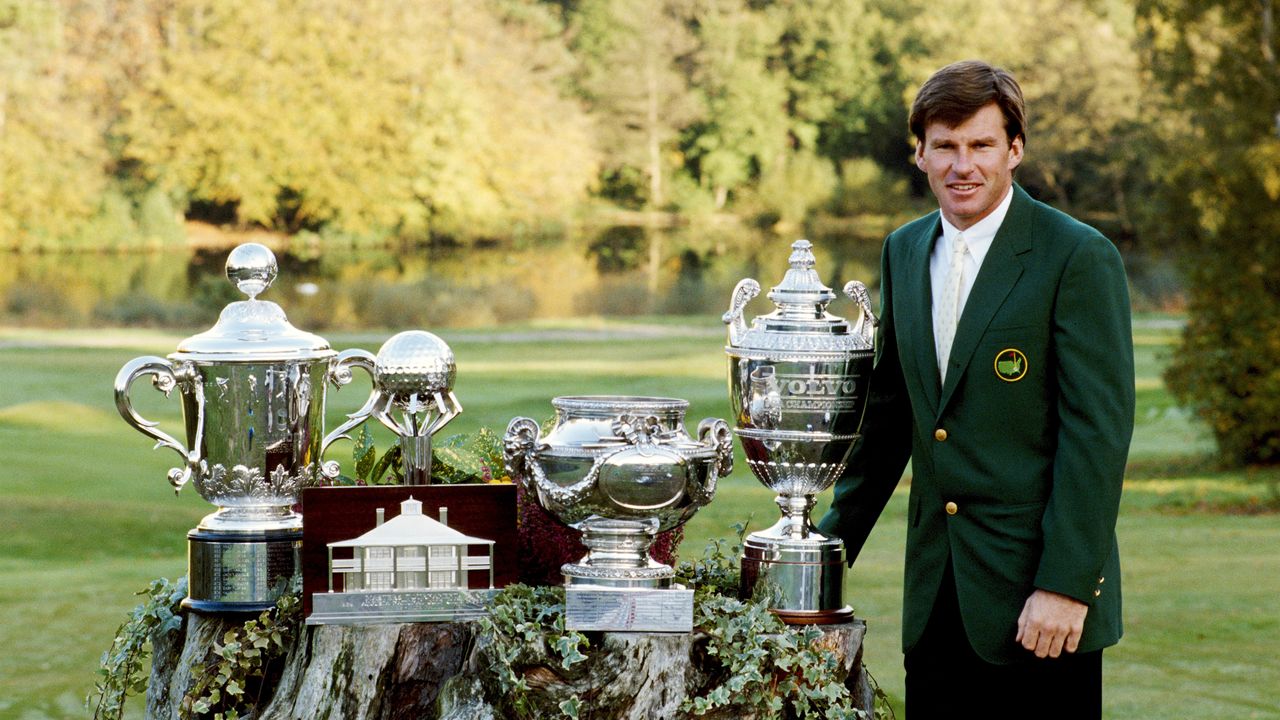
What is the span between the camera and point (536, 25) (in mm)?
20812

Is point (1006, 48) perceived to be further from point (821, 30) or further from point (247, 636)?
point (247, 636)

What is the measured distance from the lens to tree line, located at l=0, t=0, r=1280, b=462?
1875 cm

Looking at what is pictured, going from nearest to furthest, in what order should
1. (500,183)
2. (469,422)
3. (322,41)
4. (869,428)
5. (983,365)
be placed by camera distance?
(983,365) < (869,428) < (469,422) < (322,41) < (500,183)

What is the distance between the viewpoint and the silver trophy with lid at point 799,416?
2842 millimetres

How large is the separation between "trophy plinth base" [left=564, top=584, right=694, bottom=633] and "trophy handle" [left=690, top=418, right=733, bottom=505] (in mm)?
169

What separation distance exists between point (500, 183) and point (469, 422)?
7717 millimetres

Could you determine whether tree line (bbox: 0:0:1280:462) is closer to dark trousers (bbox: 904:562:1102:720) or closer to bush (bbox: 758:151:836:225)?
bush (bbox: 758:151:836:225)

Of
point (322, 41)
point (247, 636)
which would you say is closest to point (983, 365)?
point (247, 636)

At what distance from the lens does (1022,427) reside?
2711 mm

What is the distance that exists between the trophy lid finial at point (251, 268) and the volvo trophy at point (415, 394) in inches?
13.2

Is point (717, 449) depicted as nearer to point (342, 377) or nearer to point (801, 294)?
point (801, 294)

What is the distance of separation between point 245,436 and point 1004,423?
1384 mm

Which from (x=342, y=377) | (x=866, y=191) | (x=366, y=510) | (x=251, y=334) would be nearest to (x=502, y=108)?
(x=866, y=191)

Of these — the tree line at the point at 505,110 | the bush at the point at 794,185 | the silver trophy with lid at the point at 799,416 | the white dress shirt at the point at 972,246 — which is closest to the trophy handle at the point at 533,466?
the silver trophy with lid at the point at 799,416
